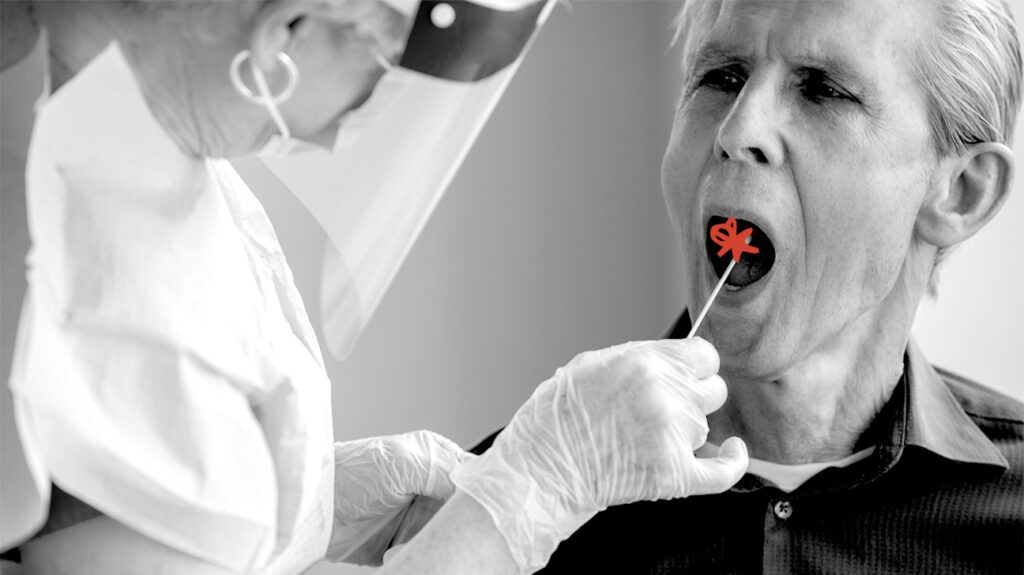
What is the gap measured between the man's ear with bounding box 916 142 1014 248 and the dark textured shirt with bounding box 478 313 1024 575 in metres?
0.25

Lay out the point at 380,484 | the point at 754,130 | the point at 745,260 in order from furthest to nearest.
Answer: the point at 745,260
the point at 754,130
the point at 380,484

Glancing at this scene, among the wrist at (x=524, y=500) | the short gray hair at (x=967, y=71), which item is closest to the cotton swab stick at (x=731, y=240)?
the short gray hair at (x=967, y=71)

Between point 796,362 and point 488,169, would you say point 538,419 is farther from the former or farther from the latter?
point 488,169

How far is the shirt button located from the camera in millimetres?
1537

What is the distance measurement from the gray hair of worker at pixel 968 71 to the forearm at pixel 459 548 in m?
0.82

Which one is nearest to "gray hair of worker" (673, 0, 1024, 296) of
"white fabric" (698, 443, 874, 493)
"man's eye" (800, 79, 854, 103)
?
"man's eye" (800, 79, 854, 103)

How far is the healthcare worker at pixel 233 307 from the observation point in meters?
0.88

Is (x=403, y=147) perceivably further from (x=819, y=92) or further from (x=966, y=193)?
(x=966, y=193)

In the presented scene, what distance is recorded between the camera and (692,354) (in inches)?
47.5

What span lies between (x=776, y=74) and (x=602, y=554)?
2.23 feet

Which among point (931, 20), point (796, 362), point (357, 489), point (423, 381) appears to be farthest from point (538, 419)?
point (423, 381)

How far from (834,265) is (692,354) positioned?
403 millimetres

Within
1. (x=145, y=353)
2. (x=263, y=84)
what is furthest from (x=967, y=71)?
(x=145, y=353)

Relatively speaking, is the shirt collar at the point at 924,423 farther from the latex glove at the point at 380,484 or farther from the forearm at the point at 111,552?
the forearm at the point at 111,552
